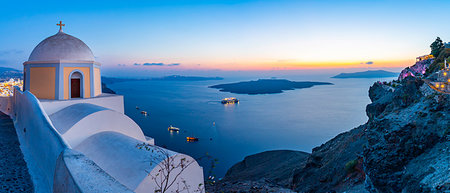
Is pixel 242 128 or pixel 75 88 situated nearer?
pixel 75 88

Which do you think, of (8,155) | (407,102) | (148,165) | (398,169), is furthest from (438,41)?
(8,155)

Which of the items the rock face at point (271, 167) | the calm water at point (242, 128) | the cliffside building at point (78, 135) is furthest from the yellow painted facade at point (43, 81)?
the calm water at point (242, 128)

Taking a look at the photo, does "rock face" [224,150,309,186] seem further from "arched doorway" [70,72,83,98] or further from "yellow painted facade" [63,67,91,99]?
"arched doorway" [70,72,83,98]

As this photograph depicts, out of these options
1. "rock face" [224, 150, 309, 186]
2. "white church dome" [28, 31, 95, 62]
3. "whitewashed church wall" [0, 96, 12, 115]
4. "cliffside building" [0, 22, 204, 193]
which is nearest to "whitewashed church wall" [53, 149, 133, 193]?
"cliffside building" [0, 22, 204, 193]

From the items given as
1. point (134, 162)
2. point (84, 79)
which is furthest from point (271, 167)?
point (134, 162)

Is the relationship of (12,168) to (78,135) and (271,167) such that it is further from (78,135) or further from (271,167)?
(271,167)
